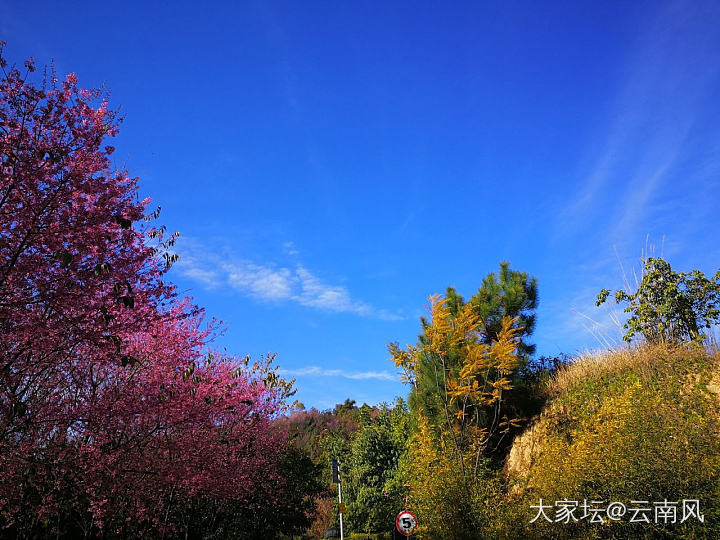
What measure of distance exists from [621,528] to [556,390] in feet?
29.7

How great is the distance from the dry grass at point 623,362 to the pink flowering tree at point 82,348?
1144 centimetres

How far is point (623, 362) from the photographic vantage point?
15.3m

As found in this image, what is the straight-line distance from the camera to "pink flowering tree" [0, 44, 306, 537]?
5.63m

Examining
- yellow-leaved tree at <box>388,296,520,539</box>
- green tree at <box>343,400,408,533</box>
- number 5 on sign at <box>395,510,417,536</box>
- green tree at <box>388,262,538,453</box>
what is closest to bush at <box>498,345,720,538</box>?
yellow-leaved tree at <box>388,296,520,539</box>

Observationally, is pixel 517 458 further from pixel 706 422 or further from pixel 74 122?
pixel 74 122

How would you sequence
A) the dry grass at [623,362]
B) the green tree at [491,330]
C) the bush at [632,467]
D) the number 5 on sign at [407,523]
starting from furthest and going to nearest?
the green tree at [491,330] → the dry grass at [623,362] → the number 5 on sign at [407,523] → the bush at [632,467]

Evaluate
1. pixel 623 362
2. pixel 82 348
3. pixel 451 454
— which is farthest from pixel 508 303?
pixel 82 348

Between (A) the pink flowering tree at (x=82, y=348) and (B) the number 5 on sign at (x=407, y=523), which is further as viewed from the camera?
(B) the number 5 on sign at (x=407, y=523)

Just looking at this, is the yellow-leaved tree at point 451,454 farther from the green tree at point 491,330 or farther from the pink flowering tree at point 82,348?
the pink flowering tree at point 82,348

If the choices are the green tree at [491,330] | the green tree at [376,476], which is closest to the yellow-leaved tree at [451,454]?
the green tree at [491,330]

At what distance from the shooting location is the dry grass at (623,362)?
13977mm

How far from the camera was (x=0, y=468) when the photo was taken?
7414 millimetres

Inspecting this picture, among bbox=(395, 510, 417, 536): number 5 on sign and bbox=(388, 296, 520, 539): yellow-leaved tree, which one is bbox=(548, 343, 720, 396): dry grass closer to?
bbox=(388, 296, 520, 539): yellow-leaved tree

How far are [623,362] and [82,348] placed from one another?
48.2ft
